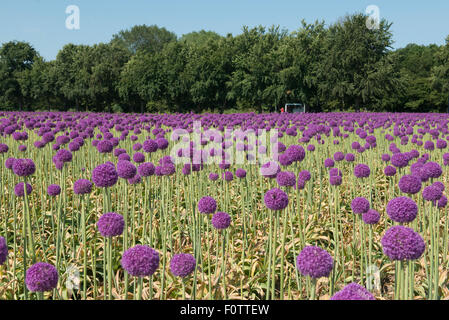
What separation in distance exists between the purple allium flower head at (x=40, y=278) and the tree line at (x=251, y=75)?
165 feet

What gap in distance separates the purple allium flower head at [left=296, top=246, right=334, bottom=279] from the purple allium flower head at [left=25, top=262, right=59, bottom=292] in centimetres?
177

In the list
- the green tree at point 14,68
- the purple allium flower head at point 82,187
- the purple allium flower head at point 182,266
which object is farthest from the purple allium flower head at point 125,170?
the green tree at point 14,68

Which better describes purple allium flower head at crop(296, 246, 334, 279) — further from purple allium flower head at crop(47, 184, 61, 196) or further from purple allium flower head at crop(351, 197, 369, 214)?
purple allium flower head at crop(47, 184, 61, 196)

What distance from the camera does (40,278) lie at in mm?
2734

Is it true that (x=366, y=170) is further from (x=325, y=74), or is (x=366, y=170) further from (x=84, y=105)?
(x=84, y=105)

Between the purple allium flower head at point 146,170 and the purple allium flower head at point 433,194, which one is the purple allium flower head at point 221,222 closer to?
the purple allium flower head at point 146,170

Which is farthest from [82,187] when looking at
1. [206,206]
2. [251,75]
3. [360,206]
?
[251,75]

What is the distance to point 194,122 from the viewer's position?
16547mm

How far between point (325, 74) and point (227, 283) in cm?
5842

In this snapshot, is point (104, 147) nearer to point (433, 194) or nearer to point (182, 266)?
point (182, 266)

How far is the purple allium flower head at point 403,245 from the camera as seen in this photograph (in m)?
2.74

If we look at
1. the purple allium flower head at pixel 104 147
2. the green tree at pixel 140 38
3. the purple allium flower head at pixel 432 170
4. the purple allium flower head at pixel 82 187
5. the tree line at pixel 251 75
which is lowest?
the purple allium flower head at pixel 82 187

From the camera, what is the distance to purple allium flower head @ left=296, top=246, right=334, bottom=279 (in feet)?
8.98

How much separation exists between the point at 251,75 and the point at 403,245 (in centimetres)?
5765
